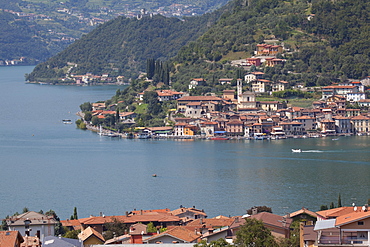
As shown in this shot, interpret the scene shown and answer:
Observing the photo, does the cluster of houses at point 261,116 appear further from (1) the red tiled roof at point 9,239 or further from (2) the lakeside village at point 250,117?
(1) the red tiled roof at point 9,239

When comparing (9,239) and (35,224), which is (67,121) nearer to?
(35,224)

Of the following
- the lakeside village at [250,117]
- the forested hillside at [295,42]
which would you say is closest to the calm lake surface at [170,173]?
the lakeside village at [250,117]

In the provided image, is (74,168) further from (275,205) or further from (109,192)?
(275,205)

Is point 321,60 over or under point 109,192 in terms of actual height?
over

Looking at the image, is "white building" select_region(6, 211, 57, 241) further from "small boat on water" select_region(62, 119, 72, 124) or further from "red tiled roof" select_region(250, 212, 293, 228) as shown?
"small boat on water" select_region(62, 119, 72, 124)

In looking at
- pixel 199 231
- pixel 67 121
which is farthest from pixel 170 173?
pixel 67 121

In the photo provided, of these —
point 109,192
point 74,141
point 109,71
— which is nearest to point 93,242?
point 109,192
